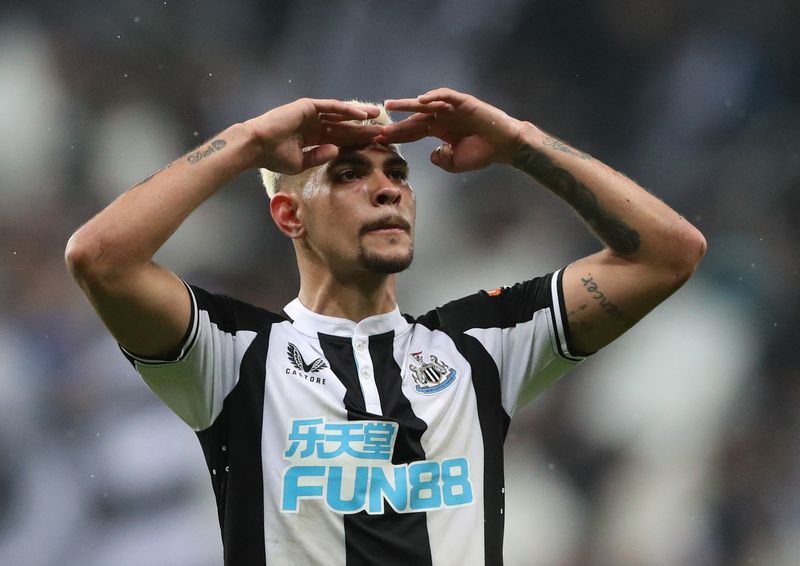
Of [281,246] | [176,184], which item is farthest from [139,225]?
[281,246]

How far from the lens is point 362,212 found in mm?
2467

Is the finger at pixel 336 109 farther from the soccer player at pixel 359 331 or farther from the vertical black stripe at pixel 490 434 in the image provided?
the vertical black stripe at pixel 490 434

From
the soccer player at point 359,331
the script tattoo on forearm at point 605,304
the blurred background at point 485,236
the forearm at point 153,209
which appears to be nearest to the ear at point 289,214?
the soccer player at point 359,331

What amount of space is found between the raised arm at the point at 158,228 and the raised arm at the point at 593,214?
236 millimetres

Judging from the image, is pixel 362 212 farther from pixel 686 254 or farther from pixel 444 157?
pixel 686 254

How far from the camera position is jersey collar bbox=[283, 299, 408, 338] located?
249 centimetres

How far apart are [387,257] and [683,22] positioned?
10.1 ft

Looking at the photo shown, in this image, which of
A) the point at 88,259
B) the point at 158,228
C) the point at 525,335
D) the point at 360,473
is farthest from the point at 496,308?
the point at 88,259

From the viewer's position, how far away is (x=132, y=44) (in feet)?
14.9

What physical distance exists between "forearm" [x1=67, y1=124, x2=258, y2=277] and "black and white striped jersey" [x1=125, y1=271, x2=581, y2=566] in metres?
0.22

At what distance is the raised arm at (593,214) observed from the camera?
2.38m

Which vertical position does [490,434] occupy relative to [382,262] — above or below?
below

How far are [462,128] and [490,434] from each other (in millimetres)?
770

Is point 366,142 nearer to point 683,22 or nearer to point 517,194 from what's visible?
point 517,194
